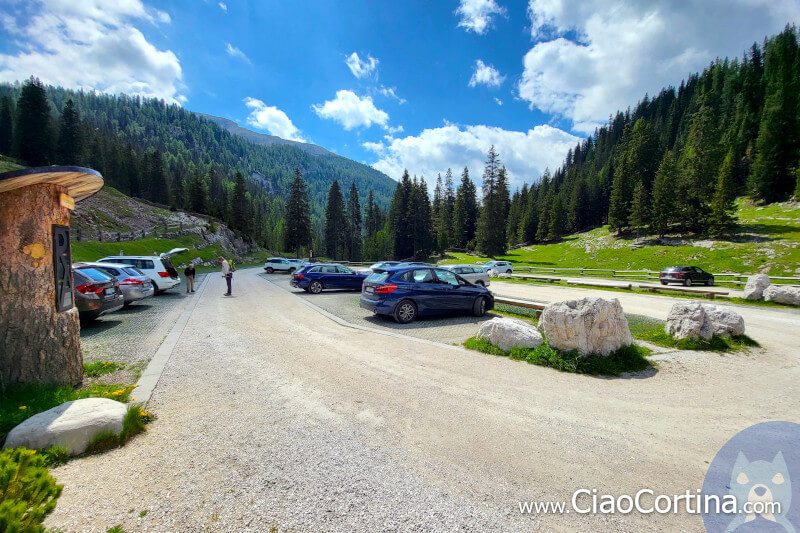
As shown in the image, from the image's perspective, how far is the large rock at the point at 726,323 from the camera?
801cm

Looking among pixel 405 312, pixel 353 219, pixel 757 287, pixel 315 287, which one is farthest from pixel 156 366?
pixel 353 219

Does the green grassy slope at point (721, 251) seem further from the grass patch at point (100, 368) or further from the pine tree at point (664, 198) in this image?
the grass patch at point (100, 368)

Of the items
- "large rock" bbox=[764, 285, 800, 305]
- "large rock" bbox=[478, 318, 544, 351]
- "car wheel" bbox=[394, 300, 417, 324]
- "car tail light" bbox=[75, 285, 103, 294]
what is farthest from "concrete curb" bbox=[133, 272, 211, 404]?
"large rock" bbox=[764, 285, 800, 305]

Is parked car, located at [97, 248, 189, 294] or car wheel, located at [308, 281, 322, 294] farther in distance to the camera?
car wheel, located at [308, 281, 322, 294]

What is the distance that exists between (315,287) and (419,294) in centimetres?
1006

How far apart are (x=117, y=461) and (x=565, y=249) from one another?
62774mm

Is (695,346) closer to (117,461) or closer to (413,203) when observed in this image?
(117,461)

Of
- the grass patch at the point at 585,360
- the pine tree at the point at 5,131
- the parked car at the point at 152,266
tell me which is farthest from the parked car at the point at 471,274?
the pine tree at the point at 5,131

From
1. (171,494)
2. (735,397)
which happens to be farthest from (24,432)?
(735,397)

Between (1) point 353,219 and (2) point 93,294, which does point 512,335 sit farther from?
(1) point 353,219

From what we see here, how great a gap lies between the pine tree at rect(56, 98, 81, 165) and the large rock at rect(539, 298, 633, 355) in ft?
272

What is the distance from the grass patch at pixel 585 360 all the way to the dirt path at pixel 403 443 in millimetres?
356

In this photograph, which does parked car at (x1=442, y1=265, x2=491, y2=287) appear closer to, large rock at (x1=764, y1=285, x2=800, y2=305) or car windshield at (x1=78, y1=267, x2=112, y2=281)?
large rock at (x1=764, y1=285, x2=800, y2=305)

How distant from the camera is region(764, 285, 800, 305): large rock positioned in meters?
15.0
